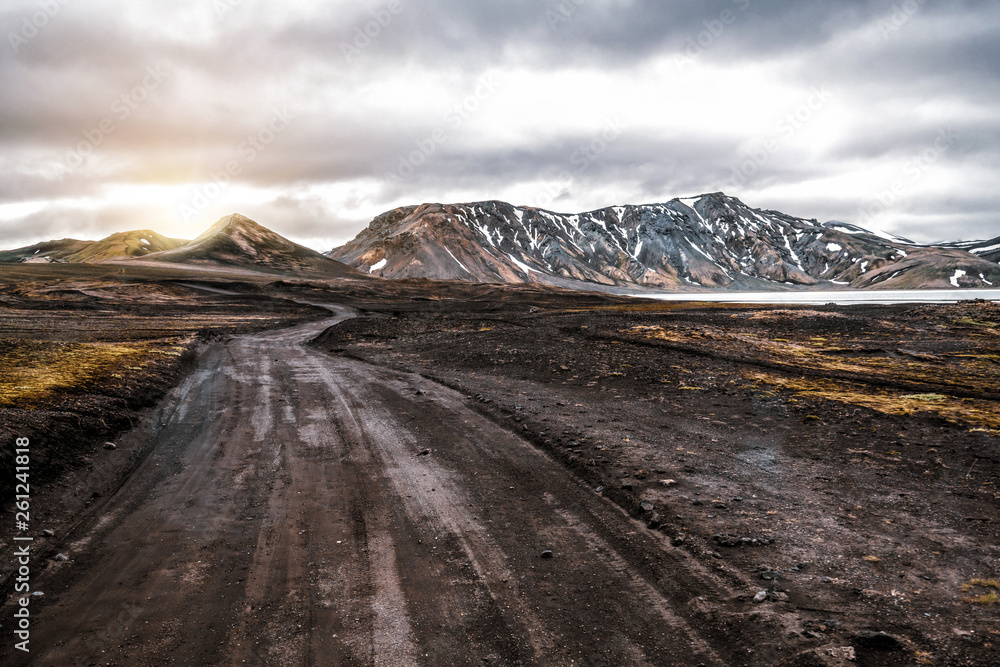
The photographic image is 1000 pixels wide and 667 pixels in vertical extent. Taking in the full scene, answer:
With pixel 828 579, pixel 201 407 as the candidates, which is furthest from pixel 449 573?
pixel 201 407

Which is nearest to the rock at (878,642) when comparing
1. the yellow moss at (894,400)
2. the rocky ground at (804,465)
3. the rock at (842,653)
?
the rocky ground at (804,465)

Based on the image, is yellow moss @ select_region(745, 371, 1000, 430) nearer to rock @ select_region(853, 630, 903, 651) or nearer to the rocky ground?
the rocky ground

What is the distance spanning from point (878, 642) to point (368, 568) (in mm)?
5391

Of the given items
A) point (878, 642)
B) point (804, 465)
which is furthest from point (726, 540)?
point (804, 465)

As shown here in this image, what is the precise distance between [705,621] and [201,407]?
1467 centimetres

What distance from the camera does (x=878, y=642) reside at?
16.3 ft

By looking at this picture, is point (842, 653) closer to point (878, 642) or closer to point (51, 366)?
point (878, 642)

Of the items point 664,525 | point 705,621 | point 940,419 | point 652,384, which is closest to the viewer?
point 705,621

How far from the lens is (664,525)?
750 cm

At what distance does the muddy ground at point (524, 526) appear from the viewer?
202 inches

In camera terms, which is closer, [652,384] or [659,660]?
[659,660]

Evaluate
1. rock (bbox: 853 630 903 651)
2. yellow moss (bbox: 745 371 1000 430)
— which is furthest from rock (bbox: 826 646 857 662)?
yellow moss (bbox: 745 371 1000 430)

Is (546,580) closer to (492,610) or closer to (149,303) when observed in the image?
(492,610)

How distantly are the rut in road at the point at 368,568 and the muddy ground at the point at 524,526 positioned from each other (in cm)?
3
